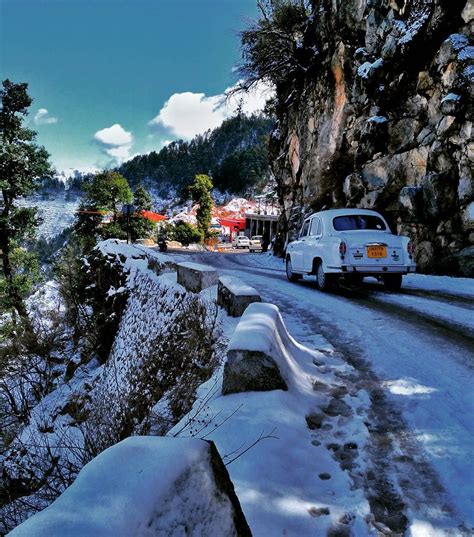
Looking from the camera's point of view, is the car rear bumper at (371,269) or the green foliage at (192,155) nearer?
the car rear bumper at (371,269)

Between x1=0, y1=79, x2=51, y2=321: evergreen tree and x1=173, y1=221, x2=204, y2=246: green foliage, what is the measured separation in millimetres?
23837

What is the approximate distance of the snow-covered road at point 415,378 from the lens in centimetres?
206

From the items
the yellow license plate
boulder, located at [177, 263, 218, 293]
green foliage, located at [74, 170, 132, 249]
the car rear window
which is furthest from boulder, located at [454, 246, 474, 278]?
green foliage, located at [74, 170, 132, 249]

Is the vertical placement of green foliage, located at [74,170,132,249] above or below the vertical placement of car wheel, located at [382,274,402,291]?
above

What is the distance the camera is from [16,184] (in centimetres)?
2064

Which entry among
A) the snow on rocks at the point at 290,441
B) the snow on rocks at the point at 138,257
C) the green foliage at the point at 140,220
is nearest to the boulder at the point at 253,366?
the snow on rocks at the point at 290,441

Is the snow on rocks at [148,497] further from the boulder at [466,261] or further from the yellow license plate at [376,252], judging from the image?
the boulder at [466,261]

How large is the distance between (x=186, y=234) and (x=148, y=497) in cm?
4520

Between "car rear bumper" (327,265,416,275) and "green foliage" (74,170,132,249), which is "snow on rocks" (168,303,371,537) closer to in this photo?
"car rear bumper" (327,265,416,275)

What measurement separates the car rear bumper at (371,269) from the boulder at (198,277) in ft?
8.36

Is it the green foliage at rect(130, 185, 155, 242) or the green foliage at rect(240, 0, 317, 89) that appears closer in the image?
the green foliage at rect(240, 0, 317, 89)

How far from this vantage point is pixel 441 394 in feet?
10.2

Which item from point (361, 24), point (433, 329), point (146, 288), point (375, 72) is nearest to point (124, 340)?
point (146, 288)

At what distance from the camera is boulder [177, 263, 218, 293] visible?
7879 mm
